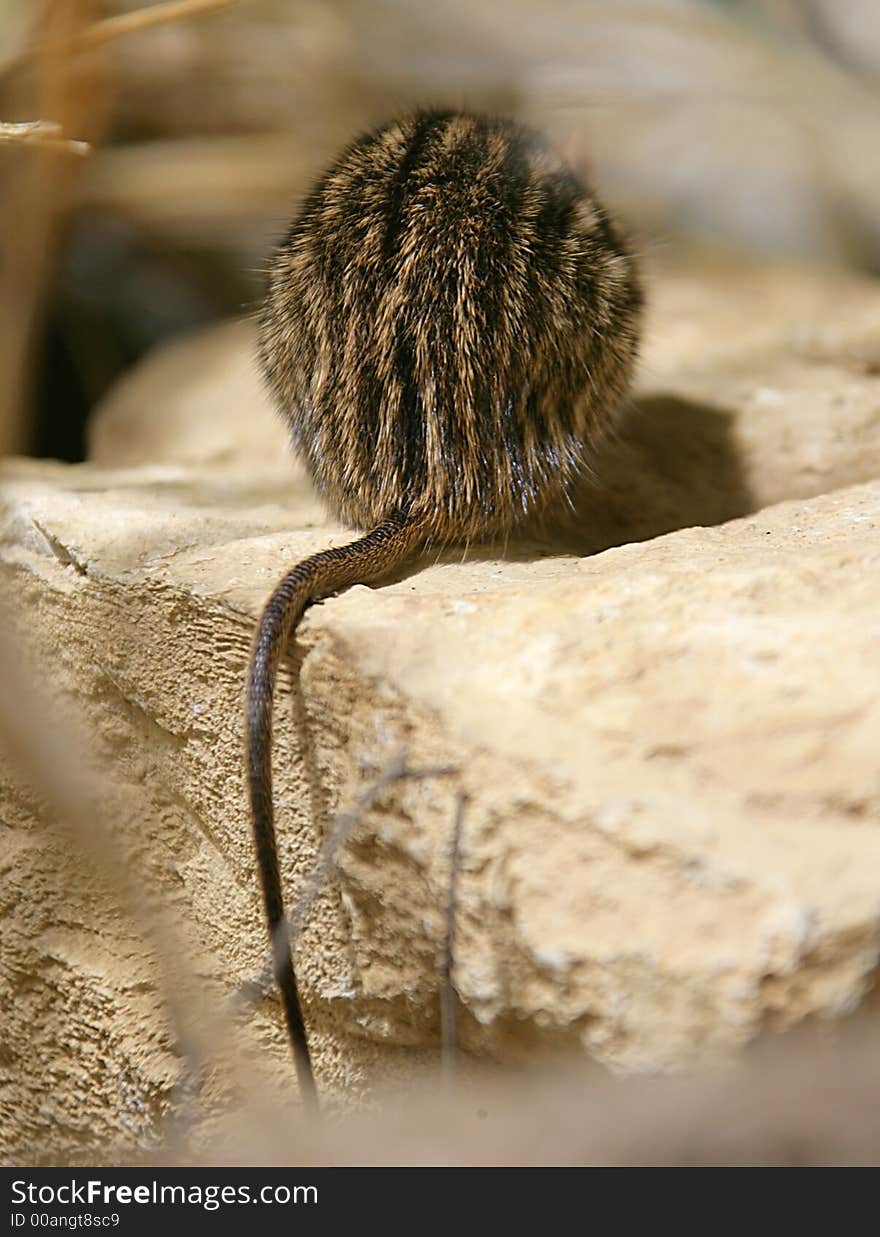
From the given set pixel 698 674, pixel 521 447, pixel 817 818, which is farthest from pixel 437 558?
pixel 817 818

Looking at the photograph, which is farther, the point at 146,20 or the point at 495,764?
the point at 146,20

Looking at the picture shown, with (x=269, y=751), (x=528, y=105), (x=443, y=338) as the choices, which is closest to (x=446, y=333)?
(x=443, y=338)

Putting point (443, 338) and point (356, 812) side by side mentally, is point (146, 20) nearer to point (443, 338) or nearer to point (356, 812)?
point (443, 338)

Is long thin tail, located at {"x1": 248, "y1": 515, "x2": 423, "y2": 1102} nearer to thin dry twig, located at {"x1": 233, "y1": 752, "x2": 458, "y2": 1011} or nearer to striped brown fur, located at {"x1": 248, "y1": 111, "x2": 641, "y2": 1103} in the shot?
thin dry twig, located at {"x1": 233, "y1": 752, "x2": 458, "y2": 1011}

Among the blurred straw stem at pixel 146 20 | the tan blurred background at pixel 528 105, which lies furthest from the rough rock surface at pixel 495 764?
the tan blurred background at pixel 528 105
